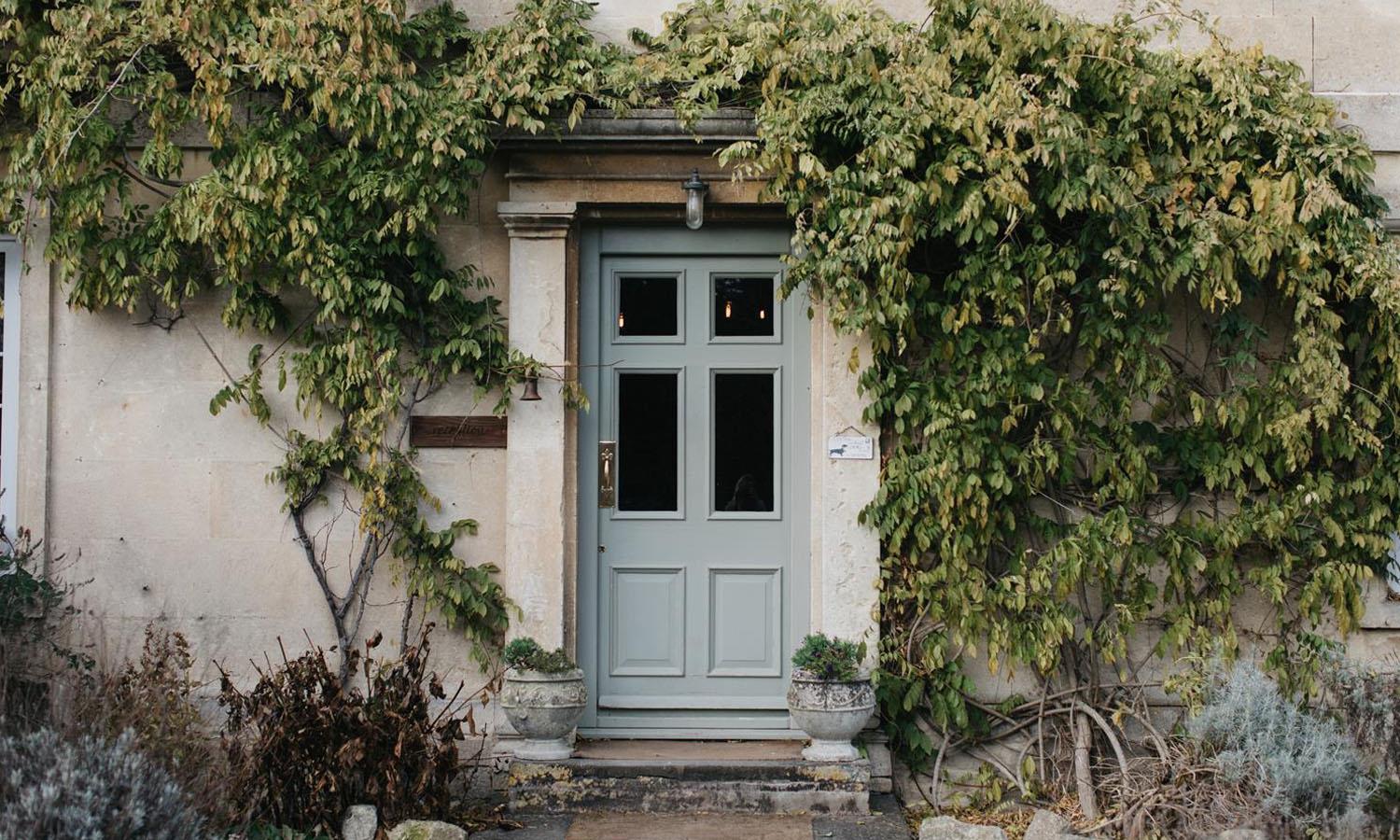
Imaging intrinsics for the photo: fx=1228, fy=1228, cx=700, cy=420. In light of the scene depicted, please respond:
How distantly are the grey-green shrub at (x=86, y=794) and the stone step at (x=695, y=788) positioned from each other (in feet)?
5.30

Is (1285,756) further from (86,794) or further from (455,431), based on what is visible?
(86,794)

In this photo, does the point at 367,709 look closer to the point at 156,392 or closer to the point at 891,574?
the point at 156,392

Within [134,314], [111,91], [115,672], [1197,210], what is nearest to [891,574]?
[1197,210]

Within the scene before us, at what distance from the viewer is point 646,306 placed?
20.7 ft

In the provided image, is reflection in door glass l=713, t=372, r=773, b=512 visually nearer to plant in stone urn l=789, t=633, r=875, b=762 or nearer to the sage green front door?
the sage green front door

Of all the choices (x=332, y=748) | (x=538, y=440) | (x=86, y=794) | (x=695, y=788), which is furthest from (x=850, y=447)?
(x=86, y=794)

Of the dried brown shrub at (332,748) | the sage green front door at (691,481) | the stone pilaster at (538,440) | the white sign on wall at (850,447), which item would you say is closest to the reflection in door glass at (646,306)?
the sage green front door at (691,481)

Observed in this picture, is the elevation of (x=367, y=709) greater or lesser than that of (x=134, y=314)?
lesser

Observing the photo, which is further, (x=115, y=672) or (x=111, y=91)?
(x=111, y=91)

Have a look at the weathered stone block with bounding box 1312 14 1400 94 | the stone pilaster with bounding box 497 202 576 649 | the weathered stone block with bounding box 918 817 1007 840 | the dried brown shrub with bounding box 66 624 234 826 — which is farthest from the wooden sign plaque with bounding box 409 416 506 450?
the weathered stone block with bounding box 1312 14 1400 94

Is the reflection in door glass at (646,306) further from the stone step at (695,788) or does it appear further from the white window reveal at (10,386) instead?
the white window reveal at (10,386)

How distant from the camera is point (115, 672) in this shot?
5.17 meters

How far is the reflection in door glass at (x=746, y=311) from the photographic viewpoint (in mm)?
6281

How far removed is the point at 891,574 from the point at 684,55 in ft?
8.97
